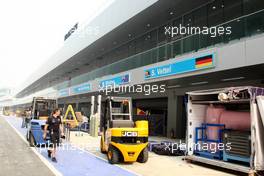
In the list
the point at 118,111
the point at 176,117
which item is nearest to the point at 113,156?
the point at 118,111

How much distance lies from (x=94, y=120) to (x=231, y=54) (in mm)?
13590

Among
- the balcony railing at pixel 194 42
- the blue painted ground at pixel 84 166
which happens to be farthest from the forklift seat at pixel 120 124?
the balcony railing at pixel 194 42

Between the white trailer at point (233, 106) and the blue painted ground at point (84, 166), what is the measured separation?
3360 mm

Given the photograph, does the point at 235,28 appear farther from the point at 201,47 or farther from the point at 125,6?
the point at 125,6

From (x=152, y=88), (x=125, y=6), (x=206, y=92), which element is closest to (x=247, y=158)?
(x=206, y=92)

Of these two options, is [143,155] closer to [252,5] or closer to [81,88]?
[252,5]

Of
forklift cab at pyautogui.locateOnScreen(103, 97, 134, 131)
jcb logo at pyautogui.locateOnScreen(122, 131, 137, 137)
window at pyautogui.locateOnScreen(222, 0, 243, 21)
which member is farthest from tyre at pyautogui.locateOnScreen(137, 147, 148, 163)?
window at pyautogui.locateOnScreen(222, 0, 243, 21)

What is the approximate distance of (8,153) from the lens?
13.6 meters

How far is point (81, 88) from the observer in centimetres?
3312

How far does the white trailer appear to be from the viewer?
32.0ft

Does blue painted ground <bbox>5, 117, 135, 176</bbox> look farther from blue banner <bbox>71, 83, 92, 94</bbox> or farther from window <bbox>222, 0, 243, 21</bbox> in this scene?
blue banner <bbox>71, 83, 92, 94</bbox>

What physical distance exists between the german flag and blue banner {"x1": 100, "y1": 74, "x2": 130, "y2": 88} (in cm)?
784

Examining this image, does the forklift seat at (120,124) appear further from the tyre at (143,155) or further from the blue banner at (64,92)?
the blue banner at (64,92)

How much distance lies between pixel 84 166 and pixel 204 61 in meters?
6.98
